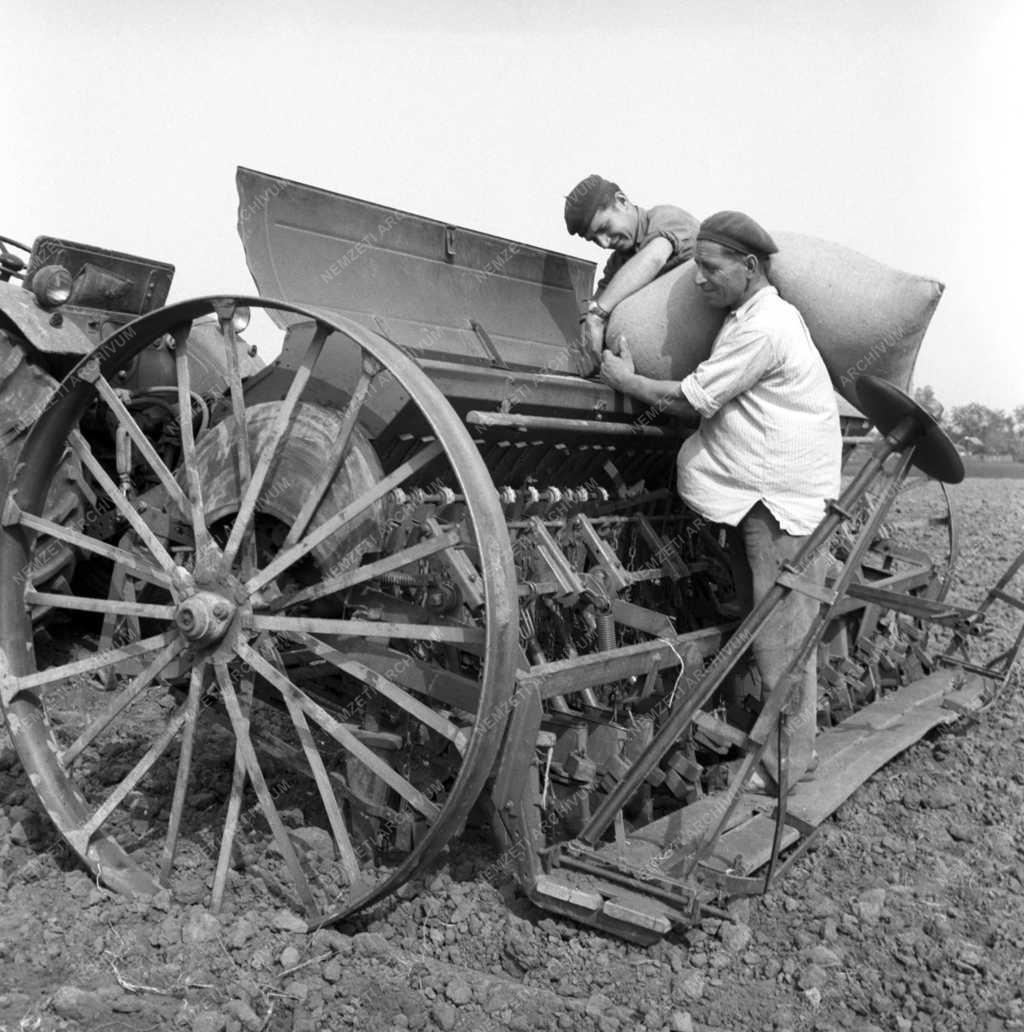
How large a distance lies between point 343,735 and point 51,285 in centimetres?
248

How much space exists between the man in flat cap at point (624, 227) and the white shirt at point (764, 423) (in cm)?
53

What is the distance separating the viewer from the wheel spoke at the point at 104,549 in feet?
10.9

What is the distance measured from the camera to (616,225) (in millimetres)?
4246

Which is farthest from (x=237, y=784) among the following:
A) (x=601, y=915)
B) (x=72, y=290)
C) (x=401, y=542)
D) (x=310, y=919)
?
(x=72, y=290)

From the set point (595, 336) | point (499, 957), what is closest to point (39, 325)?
point (595, 336)

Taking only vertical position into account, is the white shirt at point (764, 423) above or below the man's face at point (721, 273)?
below

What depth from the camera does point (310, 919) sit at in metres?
3.04

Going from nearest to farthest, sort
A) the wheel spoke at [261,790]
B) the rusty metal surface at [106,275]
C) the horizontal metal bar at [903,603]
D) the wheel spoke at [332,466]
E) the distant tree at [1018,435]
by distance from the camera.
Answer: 1. the wheel spoke at [332,466]
2. the wheel spoke at [261,790]
3. the horizontal metal bar at [903,603]
4. the rusty metal surface at [106,275]
5. the distant tree at [1018,435]

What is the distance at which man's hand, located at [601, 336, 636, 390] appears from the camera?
12.0ft

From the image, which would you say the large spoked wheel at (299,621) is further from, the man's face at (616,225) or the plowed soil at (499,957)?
the man's face at (616,225)

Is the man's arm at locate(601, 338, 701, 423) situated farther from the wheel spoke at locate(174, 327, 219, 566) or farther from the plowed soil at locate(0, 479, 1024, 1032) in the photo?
the plowed soil at locate(0, 479, 1024, 1032)

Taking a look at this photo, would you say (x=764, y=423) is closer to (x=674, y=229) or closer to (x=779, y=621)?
(x=779, y=621)

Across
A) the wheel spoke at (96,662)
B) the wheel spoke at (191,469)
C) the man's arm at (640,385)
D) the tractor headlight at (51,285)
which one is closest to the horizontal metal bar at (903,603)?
the man's arm at (640,385)

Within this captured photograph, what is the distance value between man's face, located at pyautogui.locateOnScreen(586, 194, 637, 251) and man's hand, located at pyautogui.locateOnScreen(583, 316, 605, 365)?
579mm
